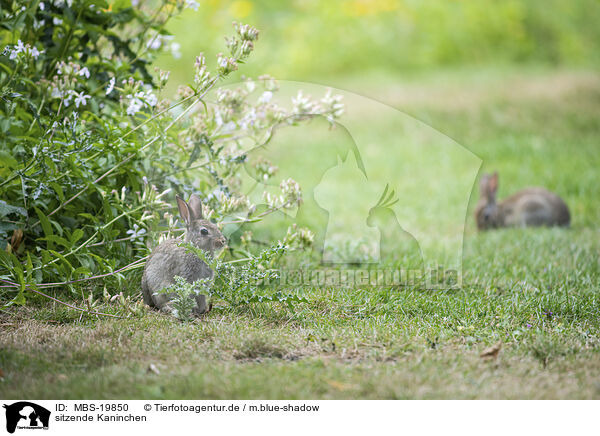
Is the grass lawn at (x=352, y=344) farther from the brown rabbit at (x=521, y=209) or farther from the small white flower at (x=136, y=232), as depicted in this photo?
the brown rabbit at (x=521, y=209)

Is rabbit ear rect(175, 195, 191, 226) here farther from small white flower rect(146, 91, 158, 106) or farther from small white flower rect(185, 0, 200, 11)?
small white flower rect(185, 0, 200, 11)

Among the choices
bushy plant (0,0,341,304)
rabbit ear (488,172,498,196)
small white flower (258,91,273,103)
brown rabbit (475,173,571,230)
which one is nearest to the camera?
bushy plant (0,0,341,304)

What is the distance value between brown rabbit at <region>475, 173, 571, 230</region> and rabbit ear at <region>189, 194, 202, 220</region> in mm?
4268

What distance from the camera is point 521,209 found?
711 cm

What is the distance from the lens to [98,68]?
184 inches

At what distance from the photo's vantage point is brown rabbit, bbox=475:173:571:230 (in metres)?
6.87

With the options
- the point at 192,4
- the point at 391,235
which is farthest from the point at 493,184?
the point at 192,4

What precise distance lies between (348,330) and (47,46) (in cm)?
298

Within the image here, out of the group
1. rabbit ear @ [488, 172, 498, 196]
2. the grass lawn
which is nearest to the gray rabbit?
the grass lawn

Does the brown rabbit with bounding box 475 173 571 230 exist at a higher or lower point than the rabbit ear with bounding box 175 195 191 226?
higher

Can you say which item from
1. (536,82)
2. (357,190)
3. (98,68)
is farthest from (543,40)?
(98,68)

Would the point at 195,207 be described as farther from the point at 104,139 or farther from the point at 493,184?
the point at 493,184

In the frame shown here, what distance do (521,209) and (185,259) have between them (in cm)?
460
